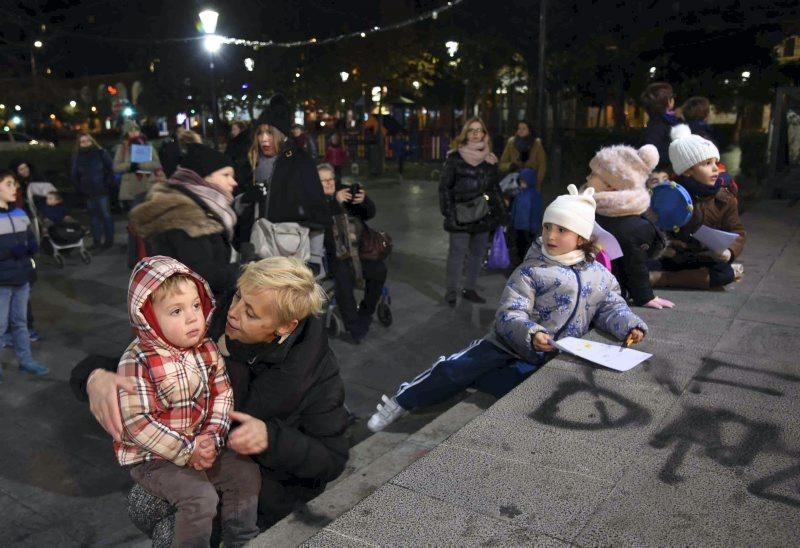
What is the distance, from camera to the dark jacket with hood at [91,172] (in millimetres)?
10500

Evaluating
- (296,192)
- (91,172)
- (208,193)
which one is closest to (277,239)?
(296,192)

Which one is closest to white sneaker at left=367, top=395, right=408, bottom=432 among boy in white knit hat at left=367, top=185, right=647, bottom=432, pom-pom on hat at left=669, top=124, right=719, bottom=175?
boy in white knit hat at left=367, top=185, right=647, bottom=432

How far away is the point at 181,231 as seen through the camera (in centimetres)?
414

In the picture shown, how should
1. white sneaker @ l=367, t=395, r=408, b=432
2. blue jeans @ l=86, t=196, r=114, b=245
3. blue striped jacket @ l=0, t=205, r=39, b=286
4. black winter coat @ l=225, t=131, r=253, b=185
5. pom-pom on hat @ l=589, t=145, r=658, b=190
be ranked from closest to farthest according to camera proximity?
white sneaker @ l=367, t=395, r=408, b=432
pom-pom on hat @ l=589, t=145, r=658, b=190
blue striped jacket @ l=0, t=205, r=39, b=286
black winter coat @ l=225, t=131, r=253, b=185
blue jeans @ l=86, t=196, r=114, b=245

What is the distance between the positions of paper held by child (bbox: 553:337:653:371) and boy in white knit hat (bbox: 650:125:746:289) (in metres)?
1.85

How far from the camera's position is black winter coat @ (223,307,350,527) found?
2.62 meters

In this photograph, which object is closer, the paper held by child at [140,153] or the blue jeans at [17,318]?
the blue jeans at [17,318]

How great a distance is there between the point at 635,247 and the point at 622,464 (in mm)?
2217

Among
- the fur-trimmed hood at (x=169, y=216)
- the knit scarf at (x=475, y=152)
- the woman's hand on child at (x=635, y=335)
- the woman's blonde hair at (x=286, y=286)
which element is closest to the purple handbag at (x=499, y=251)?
the knit scarf at (x=475, y=152)

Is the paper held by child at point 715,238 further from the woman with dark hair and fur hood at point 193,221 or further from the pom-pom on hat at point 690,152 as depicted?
the woman with dark hair and fur hood at point 193,221

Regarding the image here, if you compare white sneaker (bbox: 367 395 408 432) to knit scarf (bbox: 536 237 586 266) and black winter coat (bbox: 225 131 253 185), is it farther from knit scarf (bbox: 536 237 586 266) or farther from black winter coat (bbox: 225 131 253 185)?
black winter coat (bbox: 225 131 253 185)

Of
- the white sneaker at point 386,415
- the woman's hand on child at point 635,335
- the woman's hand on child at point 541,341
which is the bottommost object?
the white sneaker at point 386,415

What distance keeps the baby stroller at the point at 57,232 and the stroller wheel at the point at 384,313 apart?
198 inches

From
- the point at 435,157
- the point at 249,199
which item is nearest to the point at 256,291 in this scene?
the point at 249,199
